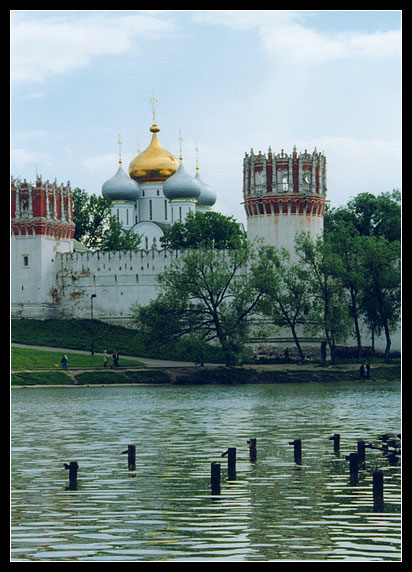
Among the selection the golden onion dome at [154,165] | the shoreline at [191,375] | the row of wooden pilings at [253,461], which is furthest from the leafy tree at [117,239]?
the row of wooden pilings at [253,461]

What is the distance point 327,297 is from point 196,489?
42127 mm

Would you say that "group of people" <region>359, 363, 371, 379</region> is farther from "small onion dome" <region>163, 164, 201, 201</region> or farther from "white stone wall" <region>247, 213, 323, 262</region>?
"small onion dome" <region>163, 164, 201, 201</region>

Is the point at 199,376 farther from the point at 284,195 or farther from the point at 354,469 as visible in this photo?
the point at 354,469

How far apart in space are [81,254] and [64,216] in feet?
11.4

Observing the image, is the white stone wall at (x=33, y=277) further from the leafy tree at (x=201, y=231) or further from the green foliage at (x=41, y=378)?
the green foliage at (x=41, y=378)

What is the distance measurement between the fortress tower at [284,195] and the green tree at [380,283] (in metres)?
12.1

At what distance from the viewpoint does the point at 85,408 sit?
40406 millimetres

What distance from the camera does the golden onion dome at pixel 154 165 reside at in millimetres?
96312

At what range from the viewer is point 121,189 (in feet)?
313

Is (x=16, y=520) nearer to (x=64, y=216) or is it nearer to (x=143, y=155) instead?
(x=64, y=216)

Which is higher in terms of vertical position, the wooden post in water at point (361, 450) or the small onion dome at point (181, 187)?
the small onion dome at point (181, 187)

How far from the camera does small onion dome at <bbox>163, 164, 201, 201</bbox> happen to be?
9288cm

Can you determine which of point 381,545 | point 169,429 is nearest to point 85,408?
point 169,429

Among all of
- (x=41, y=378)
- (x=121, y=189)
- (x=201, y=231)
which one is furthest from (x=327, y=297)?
(x=121, y=189)
